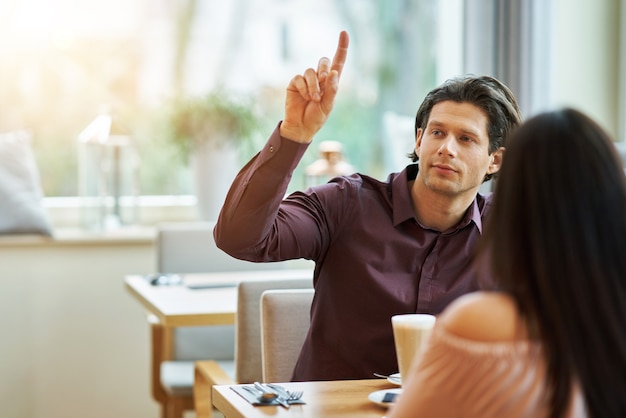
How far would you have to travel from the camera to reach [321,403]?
1.59 m

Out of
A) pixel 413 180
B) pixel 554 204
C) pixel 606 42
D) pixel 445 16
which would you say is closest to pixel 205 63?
pixel 445 16

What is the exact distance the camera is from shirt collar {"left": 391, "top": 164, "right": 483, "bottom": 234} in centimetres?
212

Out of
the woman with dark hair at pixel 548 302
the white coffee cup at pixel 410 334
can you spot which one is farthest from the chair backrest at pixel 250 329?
the woman with dark hair at pixel 548 302

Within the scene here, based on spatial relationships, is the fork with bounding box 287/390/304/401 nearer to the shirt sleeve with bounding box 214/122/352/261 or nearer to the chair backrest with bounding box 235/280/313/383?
the shirt sleeve with bounding box 214/122/352/261

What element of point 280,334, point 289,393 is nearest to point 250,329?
point 280,334

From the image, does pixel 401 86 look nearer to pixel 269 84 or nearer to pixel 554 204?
pixel 269 84

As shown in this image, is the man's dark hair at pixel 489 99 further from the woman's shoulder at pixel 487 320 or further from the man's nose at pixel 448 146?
the woman's shoulder at pixel 487 320

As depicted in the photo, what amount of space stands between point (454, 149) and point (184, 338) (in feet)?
5.27

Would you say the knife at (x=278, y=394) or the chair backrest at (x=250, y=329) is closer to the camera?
the knife at (x=278, y=394)

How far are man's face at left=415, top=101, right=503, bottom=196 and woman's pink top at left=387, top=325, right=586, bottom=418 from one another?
1035 millimetres

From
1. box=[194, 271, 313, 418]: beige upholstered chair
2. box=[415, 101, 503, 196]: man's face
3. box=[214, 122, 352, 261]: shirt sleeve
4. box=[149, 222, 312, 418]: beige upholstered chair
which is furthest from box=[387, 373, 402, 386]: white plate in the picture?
box=[149, 222, 312, 418]: beige upholstered chair

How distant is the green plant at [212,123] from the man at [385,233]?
2108 mm

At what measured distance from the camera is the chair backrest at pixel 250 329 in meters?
2.52

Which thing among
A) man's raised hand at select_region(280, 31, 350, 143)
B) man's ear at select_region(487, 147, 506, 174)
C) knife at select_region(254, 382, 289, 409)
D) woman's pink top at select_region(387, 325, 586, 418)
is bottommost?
knife at select_region(254, 382, 289, 409)
